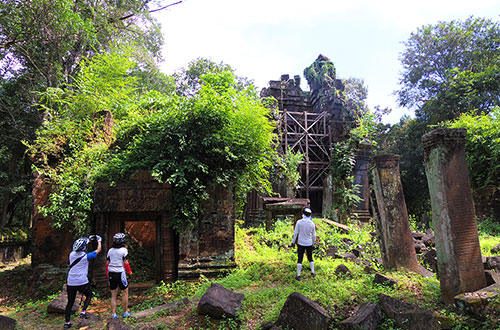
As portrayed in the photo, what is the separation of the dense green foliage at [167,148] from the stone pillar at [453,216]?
413cm

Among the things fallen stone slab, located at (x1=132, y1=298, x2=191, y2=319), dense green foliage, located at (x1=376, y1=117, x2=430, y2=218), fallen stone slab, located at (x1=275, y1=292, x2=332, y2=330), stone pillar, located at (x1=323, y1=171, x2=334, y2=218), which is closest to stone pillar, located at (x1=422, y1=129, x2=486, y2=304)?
fallen stone slab, located at (x1=275, y1=292, x2=332, y2=330)

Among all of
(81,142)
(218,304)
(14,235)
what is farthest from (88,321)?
(14,235)

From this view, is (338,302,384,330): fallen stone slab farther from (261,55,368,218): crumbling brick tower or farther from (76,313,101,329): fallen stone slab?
(261,55,368,218): crumbling brick tower

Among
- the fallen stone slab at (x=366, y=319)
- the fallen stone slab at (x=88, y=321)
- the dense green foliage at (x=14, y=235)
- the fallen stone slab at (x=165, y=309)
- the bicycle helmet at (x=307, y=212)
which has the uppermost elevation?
the bicycle helmet at (x=307, y=212)

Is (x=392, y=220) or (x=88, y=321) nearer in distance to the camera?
(x=88, y=321)

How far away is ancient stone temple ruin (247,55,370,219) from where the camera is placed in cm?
1521

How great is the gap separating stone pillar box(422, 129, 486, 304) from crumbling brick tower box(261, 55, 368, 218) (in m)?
10.1

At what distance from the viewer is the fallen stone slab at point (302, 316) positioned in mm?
4043

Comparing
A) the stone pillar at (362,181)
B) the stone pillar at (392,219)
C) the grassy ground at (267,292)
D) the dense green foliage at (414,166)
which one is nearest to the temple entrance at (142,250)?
the grassy ground at (267,292)

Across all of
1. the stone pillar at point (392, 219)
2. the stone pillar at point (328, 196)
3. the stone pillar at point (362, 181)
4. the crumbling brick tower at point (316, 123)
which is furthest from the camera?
the crumbling brick tower at point (316, 123)

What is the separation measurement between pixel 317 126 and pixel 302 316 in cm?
1434

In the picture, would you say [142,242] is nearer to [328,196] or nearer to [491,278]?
[328,196]

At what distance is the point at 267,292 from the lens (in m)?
5.47

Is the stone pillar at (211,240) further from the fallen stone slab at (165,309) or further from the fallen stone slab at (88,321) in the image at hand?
the fallen stone slab at (88,321)
